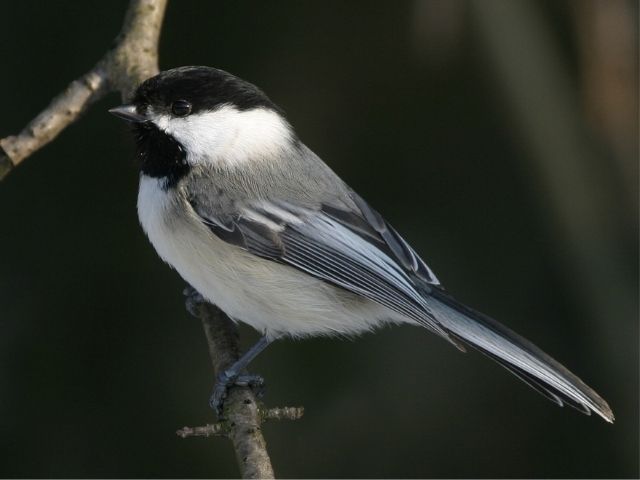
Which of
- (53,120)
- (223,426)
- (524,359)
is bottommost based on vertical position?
(524,359)

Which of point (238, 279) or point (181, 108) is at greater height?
point (181, 108)

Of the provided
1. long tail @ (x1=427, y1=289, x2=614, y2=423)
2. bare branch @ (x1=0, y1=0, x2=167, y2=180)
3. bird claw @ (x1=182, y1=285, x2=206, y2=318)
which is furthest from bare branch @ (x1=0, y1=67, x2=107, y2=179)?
long tail @ (x1=427, y1=289, x2=614, y2=423)

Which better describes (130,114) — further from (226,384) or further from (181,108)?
(226,384)

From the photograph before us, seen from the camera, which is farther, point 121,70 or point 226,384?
point 121,70

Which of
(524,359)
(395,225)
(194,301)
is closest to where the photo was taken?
(524,359)

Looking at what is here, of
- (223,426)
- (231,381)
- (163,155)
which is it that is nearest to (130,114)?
(163,155)

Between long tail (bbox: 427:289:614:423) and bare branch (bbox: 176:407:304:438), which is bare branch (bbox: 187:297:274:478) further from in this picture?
long tail (bbox: 427:289:614:423)
